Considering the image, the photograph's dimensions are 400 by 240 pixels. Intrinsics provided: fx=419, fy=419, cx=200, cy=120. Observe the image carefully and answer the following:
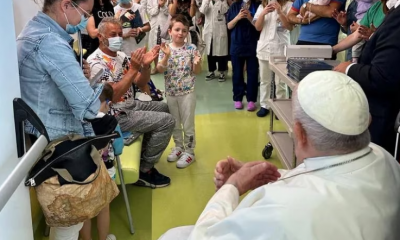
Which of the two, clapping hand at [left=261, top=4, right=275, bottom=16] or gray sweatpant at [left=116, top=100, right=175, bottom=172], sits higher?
clapping hand at [left=261, top=4, right=275, bottom=16]

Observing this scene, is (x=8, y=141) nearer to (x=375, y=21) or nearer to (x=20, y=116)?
(x=20, y=116)

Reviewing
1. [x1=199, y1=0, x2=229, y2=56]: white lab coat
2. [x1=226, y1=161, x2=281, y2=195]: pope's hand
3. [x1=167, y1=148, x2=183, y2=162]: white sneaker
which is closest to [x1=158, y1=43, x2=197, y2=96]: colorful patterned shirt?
[x1=167, y1=148, x2=183, y2=162]: white sneaker

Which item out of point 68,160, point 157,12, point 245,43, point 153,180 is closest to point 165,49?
point 153,180

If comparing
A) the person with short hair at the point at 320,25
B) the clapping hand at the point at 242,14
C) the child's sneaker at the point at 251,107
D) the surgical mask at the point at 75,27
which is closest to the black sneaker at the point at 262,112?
the child's sneaker at the point at 251,107

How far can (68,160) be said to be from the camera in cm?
180

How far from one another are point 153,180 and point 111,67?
3.23 ft

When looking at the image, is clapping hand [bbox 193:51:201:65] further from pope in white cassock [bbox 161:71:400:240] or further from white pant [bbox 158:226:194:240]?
pope in white cassock [bbox 161:71:400:240]

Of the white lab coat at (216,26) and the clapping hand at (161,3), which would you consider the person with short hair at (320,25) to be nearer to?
the white lab coat at (216,26)

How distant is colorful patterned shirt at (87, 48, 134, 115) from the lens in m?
2.97

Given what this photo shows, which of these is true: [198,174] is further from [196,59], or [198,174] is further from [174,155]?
[196,59]

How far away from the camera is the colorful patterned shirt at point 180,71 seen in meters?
3.56

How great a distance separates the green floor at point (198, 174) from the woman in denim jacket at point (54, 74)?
44.1 inches

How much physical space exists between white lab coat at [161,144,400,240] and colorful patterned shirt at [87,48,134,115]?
73.9 inches

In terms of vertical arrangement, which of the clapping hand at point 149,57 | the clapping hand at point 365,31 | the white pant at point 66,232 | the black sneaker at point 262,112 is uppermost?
the clapping hand at point 365,31
